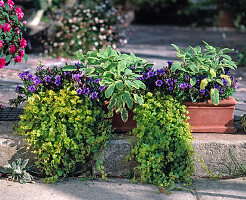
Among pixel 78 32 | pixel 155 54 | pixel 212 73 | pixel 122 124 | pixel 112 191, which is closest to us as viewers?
pixel 112 191

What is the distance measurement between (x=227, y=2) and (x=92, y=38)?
6.80 metres

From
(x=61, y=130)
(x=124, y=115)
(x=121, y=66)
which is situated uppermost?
(x=121, y=66)

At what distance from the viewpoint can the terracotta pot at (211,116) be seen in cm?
307

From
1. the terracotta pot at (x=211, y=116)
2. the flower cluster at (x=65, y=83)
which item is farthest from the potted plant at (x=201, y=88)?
the flower cluster at (x=65, y=83)

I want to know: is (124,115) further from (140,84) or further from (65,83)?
(65,83)

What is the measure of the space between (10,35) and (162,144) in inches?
58.5

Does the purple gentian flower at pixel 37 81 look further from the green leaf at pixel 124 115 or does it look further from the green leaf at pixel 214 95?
the green leaf at pixel 214 95

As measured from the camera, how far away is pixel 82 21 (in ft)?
23.1

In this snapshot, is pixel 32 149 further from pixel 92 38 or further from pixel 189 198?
pixel 92 38

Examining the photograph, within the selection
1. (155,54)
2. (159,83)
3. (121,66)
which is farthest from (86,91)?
(155,54)

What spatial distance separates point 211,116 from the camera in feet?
10.2

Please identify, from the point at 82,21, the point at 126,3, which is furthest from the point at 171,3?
the point at 82,21

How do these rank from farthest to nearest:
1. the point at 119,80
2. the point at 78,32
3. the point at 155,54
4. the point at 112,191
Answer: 1. the point at 155,54
2. the point at 78,32
3. the point at 119,80
4. the point at 112,191

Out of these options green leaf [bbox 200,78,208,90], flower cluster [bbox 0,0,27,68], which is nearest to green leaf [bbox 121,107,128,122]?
green leaf [bbox 200,78,208,90]
